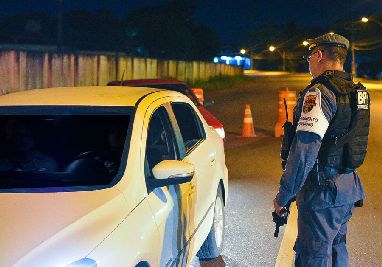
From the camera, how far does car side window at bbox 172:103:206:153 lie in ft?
17.1

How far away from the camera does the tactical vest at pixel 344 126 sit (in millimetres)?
3541

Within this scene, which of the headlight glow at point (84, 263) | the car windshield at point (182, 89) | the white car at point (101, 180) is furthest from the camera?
the car windshield at point (182, 89)

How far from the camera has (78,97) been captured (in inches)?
176

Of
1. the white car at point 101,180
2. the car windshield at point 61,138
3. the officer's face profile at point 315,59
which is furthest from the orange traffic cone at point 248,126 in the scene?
the officer's face profile at point 315,59

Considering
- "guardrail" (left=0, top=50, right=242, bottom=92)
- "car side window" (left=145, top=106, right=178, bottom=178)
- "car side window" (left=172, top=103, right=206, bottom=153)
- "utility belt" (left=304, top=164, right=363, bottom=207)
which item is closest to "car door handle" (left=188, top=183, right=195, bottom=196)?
"car side window" (left=145, top=106, right=178, bottom=178)

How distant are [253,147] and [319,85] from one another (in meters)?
9.44

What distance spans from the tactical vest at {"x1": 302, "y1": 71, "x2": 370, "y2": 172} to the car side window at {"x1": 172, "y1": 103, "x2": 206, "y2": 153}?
1.73 metres

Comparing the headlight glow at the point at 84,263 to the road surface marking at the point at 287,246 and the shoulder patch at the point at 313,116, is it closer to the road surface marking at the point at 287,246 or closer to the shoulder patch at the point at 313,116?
the shoulder patch at the point at 313,116

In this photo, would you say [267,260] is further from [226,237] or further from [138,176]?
[138,176]

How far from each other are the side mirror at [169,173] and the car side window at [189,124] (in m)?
1.34

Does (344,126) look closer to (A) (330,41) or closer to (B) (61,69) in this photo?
(A) (330,41)

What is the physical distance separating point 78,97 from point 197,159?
1077mm

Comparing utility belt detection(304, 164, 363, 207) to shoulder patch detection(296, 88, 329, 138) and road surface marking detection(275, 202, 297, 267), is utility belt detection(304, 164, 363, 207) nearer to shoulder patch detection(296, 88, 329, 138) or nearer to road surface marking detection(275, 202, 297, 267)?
shoulder patch detection(296, 88, 329, 138)

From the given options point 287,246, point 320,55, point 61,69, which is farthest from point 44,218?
point 61,69
